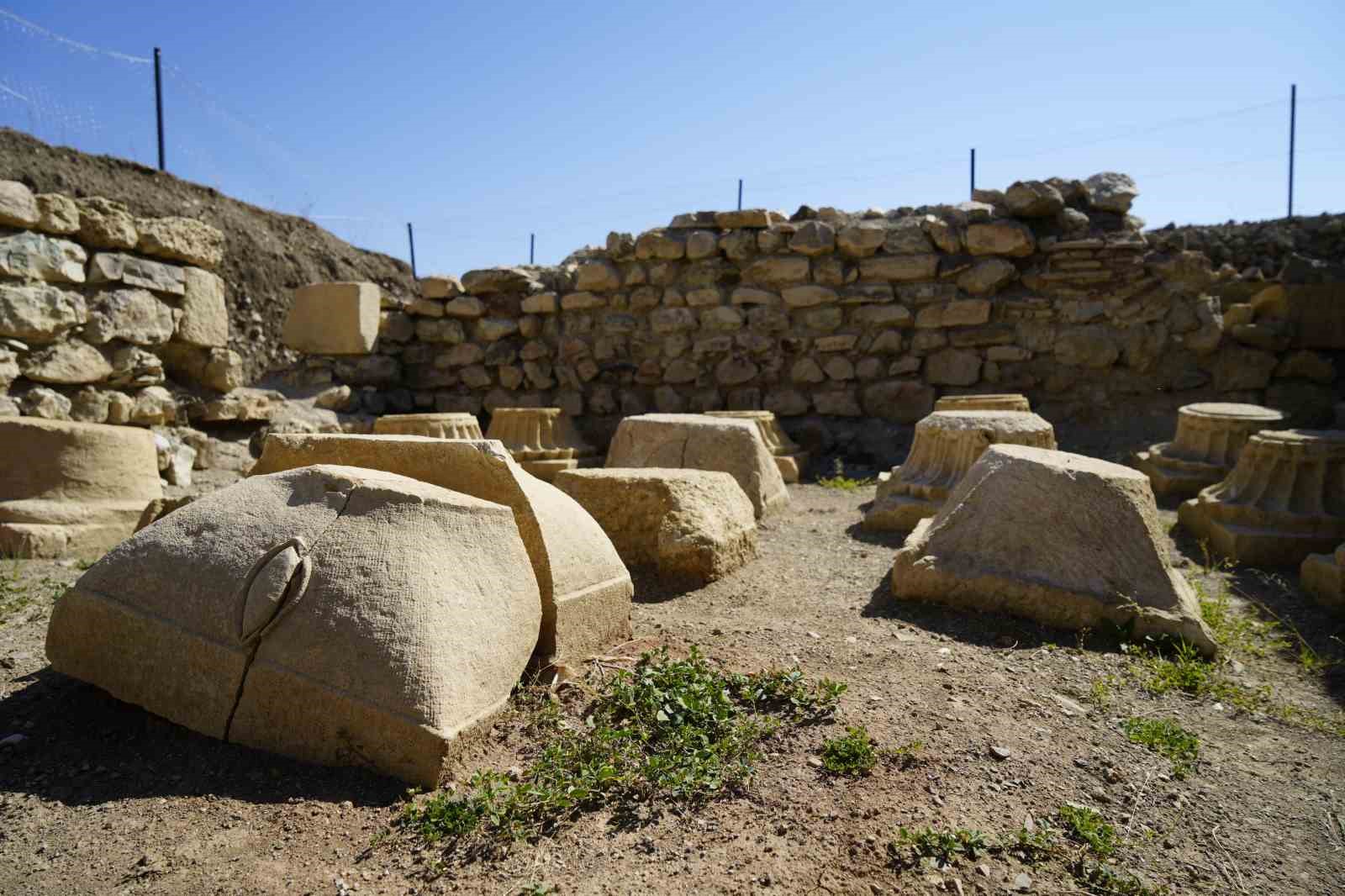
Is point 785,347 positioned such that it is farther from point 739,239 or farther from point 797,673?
point 797,673

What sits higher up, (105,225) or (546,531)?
(105,225)

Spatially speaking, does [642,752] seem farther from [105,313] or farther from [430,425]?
[105,313]

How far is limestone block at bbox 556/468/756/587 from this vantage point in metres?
3.73

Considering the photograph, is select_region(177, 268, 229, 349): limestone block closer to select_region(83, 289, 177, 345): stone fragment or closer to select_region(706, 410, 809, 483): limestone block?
select_region(83, 289, 177, 345): stone fragment

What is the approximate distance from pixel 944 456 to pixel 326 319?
581 cm

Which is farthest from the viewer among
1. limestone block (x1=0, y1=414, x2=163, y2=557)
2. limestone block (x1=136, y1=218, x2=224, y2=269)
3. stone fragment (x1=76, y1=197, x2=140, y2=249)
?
limestone block (x1=136, y1=218, x2=224, y2=269)

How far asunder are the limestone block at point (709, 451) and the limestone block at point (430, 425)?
1.15m

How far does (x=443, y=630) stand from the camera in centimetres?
210

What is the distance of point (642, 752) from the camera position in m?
2.19

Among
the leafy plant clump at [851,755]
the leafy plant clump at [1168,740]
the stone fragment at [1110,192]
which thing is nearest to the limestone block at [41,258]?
the leafy plant clump at [851,755]

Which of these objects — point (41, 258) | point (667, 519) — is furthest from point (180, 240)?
point (667, 519)

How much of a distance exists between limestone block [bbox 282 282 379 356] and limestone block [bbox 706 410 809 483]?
3.56 m

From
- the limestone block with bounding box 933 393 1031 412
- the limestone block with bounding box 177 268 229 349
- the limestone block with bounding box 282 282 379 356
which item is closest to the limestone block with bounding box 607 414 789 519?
the limestone block with bounding box 933 393 1031 412

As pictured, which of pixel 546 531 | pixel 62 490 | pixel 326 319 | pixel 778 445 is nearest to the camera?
pixel 546 531
